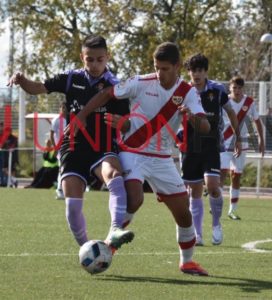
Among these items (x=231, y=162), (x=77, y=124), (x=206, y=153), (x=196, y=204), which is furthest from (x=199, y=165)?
(x=231, y=162)

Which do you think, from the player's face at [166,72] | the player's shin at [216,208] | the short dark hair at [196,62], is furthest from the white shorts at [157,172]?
the player's shin at [216,208]

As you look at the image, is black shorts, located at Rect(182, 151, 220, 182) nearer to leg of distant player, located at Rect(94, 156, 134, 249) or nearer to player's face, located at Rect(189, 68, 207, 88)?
player's face, located at Rect(189, 68, 207, 88)

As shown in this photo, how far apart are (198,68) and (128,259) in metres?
2.55

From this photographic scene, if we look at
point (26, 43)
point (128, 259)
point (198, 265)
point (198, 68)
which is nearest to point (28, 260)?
point (128, 259)

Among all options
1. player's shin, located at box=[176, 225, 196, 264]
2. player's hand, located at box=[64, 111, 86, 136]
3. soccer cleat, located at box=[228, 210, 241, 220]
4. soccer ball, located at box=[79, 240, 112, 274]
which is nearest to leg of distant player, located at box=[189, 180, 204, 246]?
player's shin, located at box=[176, 225, 196, 264]

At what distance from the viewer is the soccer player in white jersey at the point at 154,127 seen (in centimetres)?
816

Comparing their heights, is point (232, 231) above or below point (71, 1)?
below

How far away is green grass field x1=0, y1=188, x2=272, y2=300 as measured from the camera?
731cm

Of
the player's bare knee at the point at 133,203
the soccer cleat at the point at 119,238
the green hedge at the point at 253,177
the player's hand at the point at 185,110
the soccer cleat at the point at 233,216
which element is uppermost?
the player's hand at the point at 185,110

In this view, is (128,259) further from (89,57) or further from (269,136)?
(269,136)

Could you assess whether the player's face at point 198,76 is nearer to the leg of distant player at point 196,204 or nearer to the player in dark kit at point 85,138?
the leg of distant player at point 196,204

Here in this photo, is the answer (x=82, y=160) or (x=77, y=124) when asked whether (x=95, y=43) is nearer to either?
(x=77, y=124)

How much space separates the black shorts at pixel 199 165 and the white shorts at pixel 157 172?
114 inches

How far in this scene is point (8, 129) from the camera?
28266 millimetres
